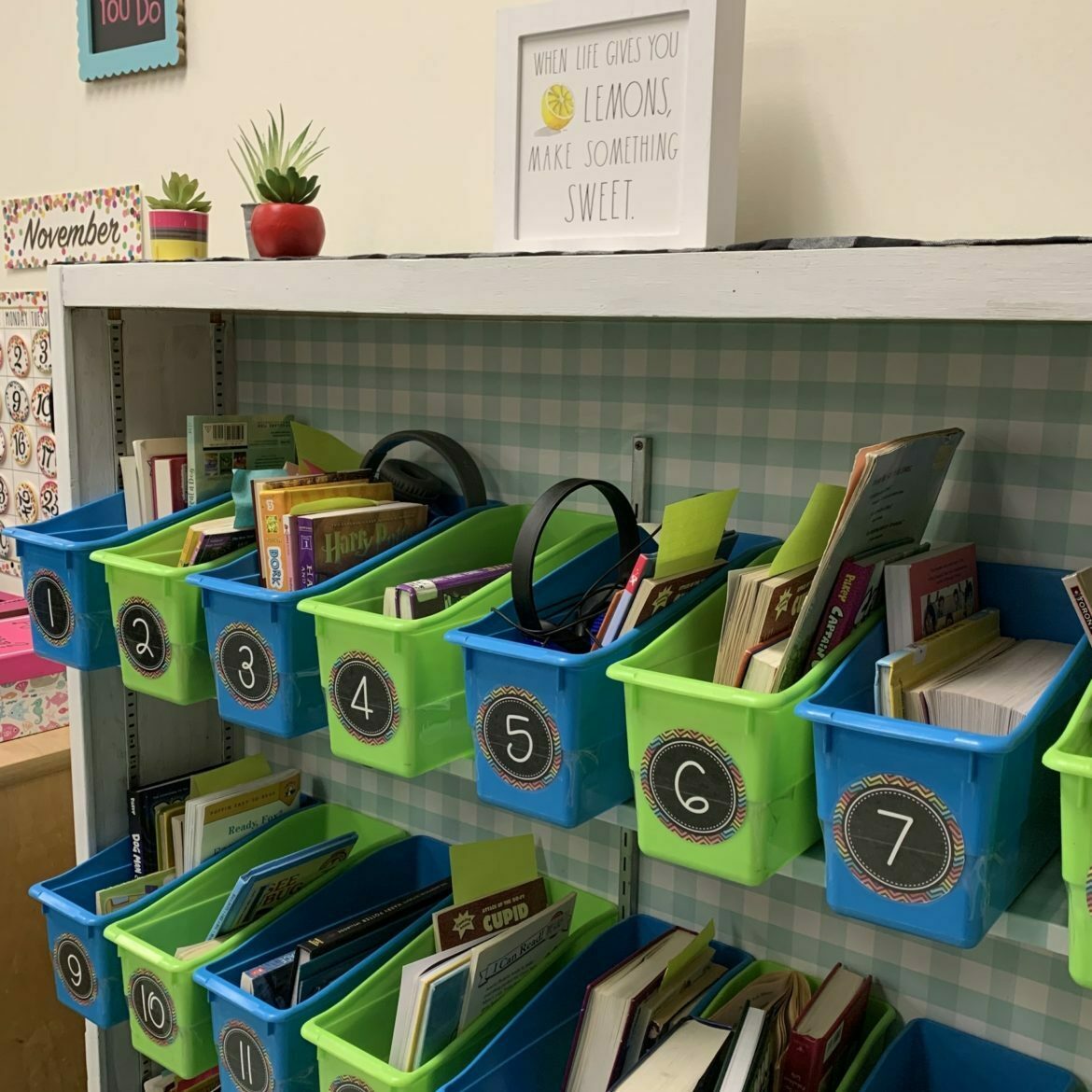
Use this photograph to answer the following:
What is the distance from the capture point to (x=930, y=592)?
100 centimetres

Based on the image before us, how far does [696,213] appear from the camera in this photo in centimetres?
109

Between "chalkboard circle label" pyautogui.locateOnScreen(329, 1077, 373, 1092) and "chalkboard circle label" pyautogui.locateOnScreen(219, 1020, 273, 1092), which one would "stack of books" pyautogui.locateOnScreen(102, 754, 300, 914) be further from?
"chalkboard circle label" pyautogui.locateOnScreen(329, 1077, 373, 1092)

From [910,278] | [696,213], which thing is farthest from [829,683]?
[696,213]

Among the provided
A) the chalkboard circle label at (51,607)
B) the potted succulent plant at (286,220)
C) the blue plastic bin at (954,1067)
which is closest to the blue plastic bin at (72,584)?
the chalkboard circle label at (51,607)

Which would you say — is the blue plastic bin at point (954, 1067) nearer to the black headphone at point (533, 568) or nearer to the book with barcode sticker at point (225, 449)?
the black headphone at point (533, 568)

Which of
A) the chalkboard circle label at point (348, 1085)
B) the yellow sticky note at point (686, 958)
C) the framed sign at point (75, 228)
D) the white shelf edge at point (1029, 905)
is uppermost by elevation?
the framed sign at point (75, 228)

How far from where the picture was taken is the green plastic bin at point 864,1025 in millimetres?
1157

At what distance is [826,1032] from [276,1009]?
0.62 metres

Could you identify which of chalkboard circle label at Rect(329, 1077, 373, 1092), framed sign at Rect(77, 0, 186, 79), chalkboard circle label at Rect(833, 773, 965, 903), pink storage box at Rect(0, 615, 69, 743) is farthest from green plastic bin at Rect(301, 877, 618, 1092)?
framed sign at Rect(77, 0, 186, 79)

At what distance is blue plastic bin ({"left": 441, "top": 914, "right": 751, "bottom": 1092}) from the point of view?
1.17 m

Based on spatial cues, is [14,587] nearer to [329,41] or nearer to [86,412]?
[86,412]

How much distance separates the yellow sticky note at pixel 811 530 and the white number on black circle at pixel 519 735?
0.88 ft

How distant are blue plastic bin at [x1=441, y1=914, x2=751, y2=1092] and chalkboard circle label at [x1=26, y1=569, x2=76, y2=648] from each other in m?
0.77

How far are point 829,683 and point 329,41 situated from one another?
1.26 meters
